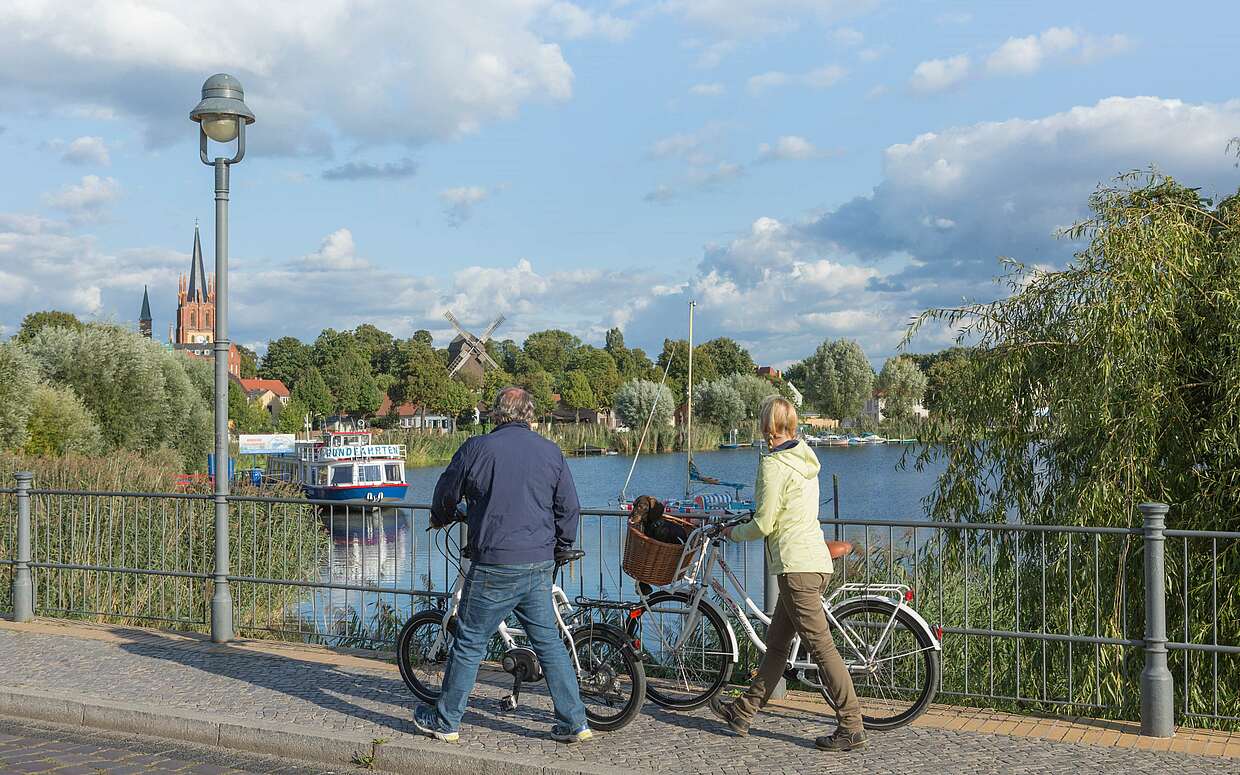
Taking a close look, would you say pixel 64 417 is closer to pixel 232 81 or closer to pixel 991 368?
pixel 232 81

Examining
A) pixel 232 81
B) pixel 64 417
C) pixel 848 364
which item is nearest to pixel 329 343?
pixel 848 364

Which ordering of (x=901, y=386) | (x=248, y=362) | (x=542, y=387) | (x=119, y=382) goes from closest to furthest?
(x=119, y=382), (x=901, y=386), (x=542, y=387), (x=248, y=362)

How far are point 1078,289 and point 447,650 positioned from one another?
5882 mm

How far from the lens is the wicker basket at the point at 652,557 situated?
21.2 feet

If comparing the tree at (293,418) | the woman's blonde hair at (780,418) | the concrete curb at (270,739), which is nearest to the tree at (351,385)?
the tree at (293,418)

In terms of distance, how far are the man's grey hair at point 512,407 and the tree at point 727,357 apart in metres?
122

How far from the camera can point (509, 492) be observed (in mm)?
6012

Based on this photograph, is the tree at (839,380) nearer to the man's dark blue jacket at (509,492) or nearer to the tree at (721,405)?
the tree at (721,405)

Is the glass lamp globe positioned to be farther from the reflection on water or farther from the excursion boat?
the excursion boat

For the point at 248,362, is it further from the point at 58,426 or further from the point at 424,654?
the point at 424,654

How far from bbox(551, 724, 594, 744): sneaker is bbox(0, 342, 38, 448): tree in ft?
86.4

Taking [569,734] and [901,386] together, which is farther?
[901,386]

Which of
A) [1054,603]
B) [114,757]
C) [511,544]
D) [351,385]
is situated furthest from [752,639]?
[351,385]

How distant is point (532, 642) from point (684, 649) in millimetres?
1026
